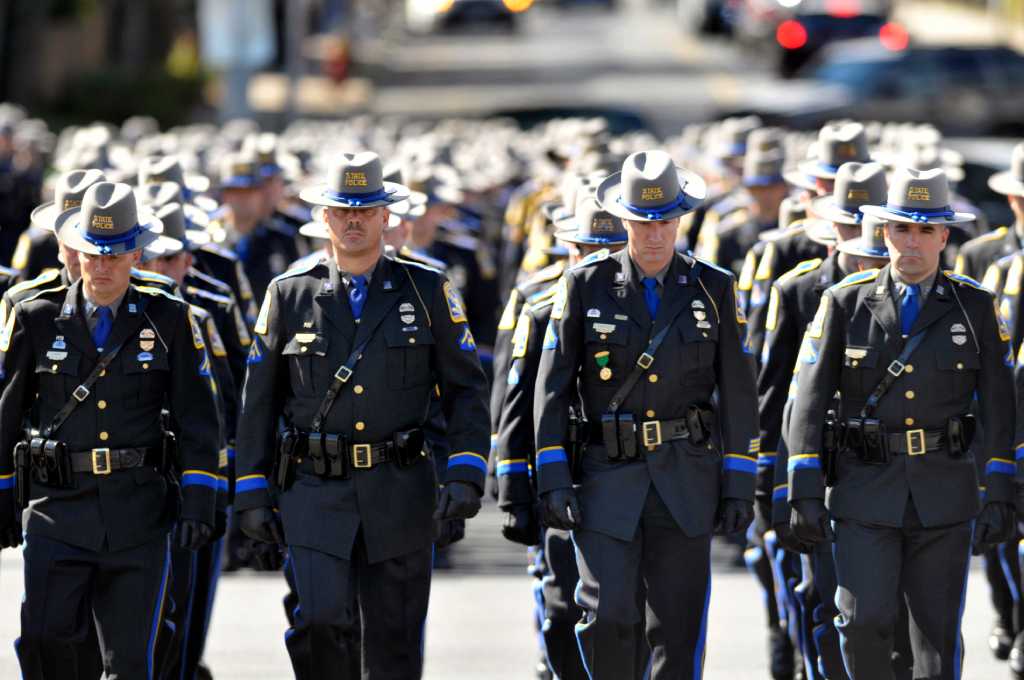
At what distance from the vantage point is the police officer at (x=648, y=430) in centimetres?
779

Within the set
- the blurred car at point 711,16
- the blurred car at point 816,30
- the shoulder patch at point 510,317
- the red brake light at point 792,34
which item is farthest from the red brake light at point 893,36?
the shoulder patch at point 510,317

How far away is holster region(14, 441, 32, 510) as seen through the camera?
7793 millimetres

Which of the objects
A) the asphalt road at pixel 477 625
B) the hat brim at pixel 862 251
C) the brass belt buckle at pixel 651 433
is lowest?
the asphalt road at pixel 477 625

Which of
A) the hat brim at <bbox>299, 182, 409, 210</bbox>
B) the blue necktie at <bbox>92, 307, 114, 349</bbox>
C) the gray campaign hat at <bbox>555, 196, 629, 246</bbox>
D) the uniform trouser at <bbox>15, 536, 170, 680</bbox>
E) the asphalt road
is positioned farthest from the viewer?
the asphalt road

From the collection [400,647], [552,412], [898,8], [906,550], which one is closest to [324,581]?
[400,647]

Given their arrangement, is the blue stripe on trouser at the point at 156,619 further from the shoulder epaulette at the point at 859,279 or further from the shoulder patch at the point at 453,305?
the shoulder epaulette at the point at 859,279

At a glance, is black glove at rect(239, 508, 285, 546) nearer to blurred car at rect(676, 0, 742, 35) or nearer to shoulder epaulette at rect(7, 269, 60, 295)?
shoulder epaulette at rect(7, 269, 60, 295)

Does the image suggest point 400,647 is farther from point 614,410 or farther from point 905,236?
point 905,236

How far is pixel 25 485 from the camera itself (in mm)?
7828

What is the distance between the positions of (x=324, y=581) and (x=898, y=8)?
62145 millimetres

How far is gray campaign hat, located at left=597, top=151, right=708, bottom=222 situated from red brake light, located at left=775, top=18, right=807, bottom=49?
39.3 meters

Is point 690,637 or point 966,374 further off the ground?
point 966,374

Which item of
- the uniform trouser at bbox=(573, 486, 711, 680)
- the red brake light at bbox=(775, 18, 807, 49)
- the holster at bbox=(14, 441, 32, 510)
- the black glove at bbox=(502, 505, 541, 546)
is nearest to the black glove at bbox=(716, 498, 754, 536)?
the uniform trouser at bbox=(573, 486, 711, 680)

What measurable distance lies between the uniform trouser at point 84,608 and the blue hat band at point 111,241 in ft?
3.63
